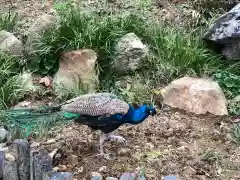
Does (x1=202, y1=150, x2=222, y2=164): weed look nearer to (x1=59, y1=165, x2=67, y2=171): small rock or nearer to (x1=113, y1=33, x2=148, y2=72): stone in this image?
(x1=59, y1=165, x2=67, y2=171): small rock

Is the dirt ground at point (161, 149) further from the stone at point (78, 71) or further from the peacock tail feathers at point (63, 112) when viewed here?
the stone at point (78, 71)

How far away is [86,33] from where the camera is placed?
18.4 ft

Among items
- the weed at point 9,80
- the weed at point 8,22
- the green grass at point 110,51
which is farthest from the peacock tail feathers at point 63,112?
the weed at point 8,22

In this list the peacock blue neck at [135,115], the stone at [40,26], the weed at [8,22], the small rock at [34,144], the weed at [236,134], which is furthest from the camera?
the weed at [8,22]

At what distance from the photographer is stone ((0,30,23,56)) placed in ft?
18.7

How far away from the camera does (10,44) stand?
5723 millimetres

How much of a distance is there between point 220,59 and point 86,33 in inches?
59.1

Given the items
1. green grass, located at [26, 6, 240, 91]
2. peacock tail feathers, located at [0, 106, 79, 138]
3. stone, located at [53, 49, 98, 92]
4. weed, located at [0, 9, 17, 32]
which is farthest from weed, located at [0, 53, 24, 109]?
peacock tail feathers, located at [0, 106, 79, 138]

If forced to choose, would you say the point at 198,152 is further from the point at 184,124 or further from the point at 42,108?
the point at 42,108

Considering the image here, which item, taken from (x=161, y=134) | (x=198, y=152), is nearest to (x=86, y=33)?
(x=161, y=134)

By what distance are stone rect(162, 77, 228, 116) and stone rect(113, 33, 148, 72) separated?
0.48 meters

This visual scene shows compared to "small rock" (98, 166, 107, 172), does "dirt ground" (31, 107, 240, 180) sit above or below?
below

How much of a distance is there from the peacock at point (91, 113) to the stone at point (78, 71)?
49.1 inches

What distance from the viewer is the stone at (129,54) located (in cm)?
560
